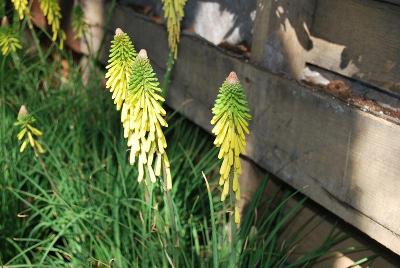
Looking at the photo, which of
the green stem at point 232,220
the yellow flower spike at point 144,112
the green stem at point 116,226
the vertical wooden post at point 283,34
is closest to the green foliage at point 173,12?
the vertical wooden post at point 283,34

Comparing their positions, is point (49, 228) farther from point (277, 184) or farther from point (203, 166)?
point (277, 184)

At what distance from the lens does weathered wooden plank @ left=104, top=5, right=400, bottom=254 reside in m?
2.19

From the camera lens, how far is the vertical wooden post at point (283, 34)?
261cm

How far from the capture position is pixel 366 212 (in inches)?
89.2

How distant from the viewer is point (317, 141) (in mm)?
2430

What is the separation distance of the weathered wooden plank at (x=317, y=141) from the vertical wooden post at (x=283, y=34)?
0.09 m

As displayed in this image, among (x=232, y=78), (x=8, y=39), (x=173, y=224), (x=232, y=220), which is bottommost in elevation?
A: (x=173, y=224)

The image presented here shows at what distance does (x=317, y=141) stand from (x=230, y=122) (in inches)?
31.9

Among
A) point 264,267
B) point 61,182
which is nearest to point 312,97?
point 264,267

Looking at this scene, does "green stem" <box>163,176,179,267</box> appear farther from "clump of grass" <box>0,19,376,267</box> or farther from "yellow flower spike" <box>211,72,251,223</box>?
"yellow flower spike" <box>211,72,251,223</box>

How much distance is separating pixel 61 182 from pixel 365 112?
49.9 inches

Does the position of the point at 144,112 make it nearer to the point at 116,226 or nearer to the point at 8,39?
the point at 116,226

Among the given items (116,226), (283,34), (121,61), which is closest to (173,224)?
(121,61)

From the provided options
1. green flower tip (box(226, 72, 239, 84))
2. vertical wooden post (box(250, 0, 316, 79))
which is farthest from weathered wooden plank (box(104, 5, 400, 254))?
green flower tip (box(226, 72, 239, 84))
